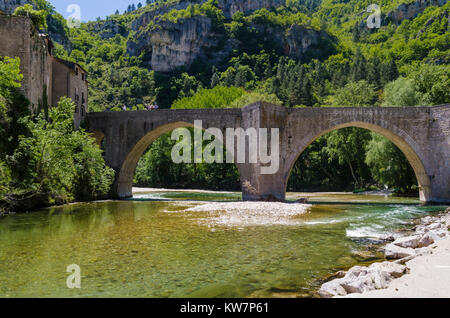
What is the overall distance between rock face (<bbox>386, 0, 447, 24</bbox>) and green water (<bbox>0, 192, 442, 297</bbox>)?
4168 inches

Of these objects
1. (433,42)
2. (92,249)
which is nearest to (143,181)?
(92,249)

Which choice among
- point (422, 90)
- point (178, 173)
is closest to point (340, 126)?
point (422, 90)

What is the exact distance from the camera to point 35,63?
21047 mm

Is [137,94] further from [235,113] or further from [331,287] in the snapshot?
[331,287]

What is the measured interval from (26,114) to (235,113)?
41.1ft

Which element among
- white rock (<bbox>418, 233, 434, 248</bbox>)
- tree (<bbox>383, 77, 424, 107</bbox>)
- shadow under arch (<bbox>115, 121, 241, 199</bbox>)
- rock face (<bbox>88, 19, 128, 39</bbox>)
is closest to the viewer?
white rock (<bbox>418, 233, 434, 248</bbox>)

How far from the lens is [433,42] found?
70438 mm

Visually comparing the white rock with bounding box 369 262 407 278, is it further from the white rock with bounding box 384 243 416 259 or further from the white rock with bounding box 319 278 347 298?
the white rock with bounding box 384 243 416 259

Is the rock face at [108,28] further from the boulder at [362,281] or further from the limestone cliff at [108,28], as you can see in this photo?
the boulder at [362,281]

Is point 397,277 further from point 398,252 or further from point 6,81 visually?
point 6,81

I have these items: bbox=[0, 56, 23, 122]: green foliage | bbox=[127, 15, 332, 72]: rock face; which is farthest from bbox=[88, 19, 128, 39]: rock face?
bbox=[0, 56, 23, 122]: green foliage

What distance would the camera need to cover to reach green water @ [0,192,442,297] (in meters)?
6.02

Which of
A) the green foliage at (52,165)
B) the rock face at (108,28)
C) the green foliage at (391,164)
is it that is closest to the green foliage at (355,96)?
→ the green foliage at (391,164)

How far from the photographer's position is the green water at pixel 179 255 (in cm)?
602
